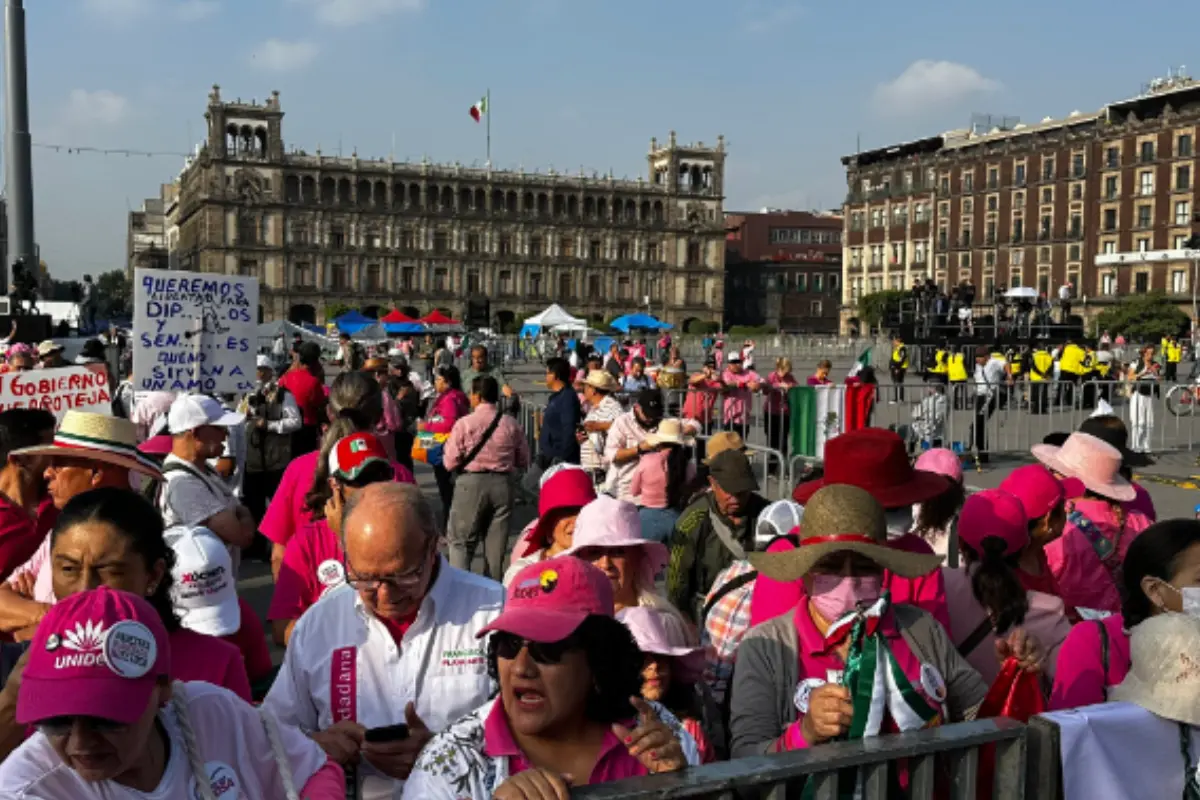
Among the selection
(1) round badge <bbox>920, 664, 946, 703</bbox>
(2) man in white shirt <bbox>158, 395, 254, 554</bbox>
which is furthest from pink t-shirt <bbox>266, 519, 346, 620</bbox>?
(1) round badge <bbox>920, 664, 946, 703</bbox>

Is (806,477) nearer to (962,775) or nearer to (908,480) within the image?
(908,480)

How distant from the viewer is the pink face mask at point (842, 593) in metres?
2.69

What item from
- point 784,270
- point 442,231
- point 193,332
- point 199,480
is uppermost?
point 442,231

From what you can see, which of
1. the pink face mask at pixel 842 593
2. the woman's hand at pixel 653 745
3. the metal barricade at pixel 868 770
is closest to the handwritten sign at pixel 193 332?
the pink face mask at pixel 842 593

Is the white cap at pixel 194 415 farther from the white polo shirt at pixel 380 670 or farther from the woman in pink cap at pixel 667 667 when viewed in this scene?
the woman in pink cap at pixel 667 667

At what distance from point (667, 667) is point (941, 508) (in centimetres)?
180

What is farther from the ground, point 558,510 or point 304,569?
point 558,510

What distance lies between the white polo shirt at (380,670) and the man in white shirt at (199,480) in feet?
4.55

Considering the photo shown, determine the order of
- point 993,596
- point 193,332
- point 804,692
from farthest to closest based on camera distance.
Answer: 1. point 193,332
2. point 993,596
3. point 804,692

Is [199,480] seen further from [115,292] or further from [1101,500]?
[115,292]

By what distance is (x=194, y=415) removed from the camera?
455 cm

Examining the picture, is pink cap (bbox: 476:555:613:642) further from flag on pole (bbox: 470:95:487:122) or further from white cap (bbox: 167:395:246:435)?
flag on pole (bbox: 470:95:487:122)

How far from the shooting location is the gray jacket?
8.67 feet

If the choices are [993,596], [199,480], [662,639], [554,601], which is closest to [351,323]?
[199,480]
